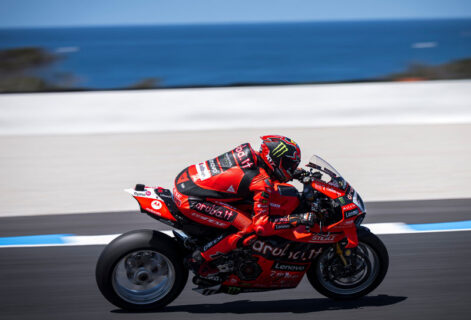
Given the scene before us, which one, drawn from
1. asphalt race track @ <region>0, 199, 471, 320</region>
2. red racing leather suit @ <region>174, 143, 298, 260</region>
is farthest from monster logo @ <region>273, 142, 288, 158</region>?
asphalt race track @ <region>0, 199, 471, 320</region>

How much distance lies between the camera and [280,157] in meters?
5.09

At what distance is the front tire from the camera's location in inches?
201

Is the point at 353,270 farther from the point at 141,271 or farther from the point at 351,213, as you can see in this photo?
the point at 141,271

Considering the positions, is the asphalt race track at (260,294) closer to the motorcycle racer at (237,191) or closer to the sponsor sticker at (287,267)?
the sponsor sticker at (287,267)

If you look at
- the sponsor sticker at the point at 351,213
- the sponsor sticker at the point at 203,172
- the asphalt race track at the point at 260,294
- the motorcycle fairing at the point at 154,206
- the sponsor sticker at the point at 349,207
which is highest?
the sponsor sticker at the point at 203,172

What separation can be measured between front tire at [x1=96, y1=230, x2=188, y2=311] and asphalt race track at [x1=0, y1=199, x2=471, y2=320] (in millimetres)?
139

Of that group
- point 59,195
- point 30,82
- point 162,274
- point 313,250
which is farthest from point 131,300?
point 30,82

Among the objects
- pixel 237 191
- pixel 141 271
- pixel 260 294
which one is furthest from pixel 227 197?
pixel 260 294

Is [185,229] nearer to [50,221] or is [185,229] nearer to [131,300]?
[131,300]

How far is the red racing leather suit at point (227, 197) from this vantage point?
16.7 feet

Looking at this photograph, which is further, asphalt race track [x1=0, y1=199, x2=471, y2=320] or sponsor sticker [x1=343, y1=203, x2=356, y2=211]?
asphalt race track [x1=0, y1=199, x2=471, y2=320]

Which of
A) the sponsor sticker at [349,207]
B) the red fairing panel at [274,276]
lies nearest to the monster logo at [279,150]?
the sponsor sticker at [349,207]

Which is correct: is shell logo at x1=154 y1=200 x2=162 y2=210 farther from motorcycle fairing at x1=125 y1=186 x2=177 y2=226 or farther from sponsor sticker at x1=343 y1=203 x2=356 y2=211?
sponsor sticker at x1=343 y1=203 x2=356 y2=211

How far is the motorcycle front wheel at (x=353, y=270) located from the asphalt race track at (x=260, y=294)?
116mm
